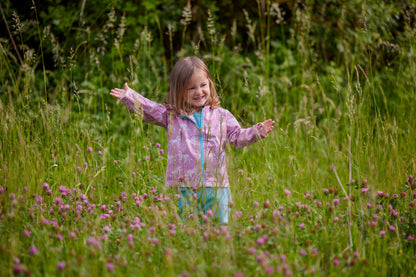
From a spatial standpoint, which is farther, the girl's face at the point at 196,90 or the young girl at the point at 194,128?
the girl's face at the point at 196,90

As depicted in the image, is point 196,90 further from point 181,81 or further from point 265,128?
point 265,128

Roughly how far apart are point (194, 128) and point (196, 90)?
24cm

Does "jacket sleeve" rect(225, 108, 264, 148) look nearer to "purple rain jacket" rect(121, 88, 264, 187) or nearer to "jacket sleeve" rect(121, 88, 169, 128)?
"purple rain jacket" rect(121, 88, 264, 187)

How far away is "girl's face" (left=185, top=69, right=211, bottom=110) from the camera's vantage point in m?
2.73

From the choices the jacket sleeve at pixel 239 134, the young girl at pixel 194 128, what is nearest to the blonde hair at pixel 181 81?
the young girl at pixel 194 128

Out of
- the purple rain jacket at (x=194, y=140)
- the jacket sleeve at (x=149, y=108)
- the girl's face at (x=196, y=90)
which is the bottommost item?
the purple rain jacket at (x=194, y=140)

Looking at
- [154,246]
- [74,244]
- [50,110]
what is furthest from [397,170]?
[50,110]

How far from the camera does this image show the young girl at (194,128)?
8.60 feet

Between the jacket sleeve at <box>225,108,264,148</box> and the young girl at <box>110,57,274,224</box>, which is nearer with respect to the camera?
the young girl at <box>110,57,274,224</box>

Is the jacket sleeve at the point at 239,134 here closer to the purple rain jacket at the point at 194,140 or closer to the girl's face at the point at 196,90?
the purple rain jacket at the point at 194,140

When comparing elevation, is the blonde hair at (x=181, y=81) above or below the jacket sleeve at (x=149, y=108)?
above

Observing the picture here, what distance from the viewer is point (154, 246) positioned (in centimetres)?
200

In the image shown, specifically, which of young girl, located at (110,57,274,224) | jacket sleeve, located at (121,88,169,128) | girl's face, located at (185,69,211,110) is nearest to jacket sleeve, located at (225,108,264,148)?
→ young girl, located at (110,57,274,224)

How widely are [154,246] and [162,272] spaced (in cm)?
18
